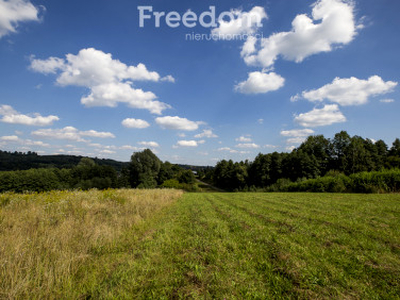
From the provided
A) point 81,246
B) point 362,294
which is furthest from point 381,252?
point 81,246

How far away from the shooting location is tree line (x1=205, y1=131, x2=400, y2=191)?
44375mm

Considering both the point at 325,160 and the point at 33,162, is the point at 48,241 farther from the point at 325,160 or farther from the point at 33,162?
the point at 33,162

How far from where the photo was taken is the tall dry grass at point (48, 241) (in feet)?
9.27

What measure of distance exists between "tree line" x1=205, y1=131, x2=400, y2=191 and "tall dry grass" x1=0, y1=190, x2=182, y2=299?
39.4m

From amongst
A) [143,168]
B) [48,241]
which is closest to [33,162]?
[143,168]

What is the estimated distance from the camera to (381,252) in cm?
364

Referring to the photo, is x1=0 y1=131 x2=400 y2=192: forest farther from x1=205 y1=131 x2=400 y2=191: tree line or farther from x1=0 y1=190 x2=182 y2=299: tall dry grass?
x1=0 y1=190 x2=182 y2=299: tall dry grass

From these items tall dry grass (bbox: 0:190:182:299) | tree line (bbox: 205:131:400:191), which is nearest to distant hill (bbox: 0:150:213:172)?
tree line (bbox: 205:131:400:191)

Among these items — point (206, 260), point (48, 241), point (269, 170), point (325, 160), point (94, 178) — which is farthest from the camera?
point (94, 178)

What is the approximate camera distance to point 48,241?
4086 mm

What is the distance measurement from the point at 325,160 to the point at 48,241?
59.8 metres

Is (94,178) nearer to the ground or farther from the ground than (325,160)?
nearer to the ground

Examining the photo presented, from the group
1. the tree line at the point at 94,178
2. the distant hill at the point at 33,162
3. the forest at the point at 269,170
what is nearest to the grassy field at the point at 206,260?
the forest at the point at 269,170

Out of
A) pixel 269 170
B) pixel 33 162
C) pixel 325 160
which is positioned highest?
pixel 325 160
